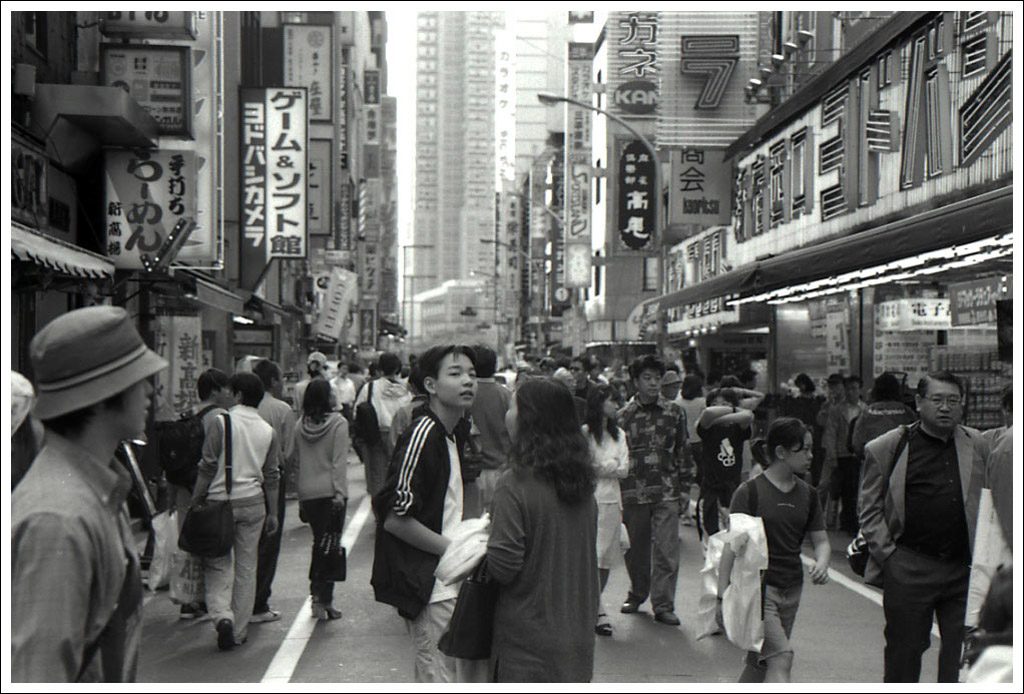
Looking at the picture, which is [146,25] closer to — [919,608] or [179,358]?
[179,358]

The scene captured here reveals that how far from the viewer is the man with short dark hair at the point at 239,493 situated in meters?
8.14

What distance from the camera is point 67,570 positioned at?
7.70ft

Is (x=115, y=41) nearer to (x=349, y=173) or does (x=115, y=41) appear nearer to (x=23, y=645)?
(x=23, y=645)

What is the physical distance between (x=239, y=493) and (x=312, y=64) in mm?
29696

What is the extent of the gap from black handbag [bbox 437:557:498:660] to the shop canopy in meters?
6.09

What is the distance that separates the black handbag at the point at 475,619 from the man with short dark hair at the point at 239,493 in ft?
13.0

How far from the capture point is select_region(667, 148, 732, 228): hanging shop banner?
2614cm

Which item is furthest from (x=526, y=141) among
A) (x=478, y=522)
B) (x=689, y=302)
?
(x=478, y=522)

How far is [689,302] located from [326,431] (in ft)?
34.9

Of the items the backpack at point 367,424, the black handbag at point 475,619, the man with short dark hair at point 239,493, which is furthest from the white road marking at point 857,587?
the black handbag at point 475,619

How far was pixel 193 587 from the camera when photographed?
27.5 ft

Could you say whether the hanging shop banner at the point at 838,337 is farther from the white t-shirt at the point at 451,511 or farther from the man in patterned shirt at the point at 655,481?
the white t-shirt at the point at 451,511

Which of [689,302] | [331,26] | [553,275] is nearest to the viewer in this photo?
[689,302]

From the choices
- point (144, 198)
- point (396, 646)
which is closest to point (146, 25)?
point (144, 198)
